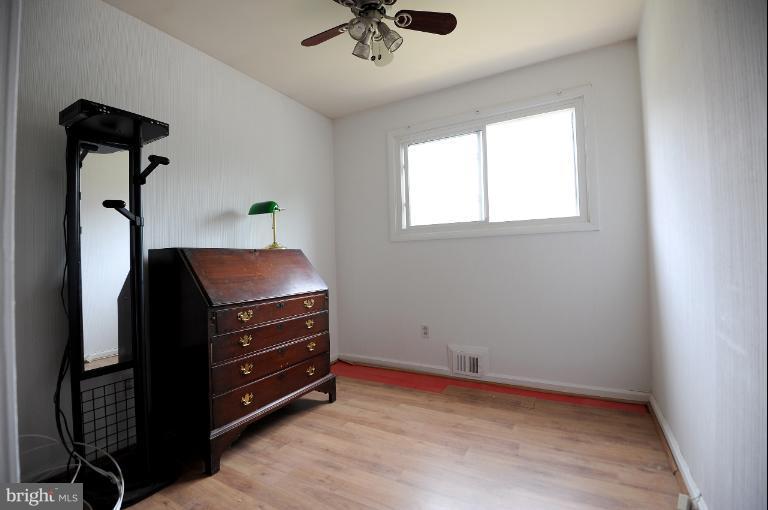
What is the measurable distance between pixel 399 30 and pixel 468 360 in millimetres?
2588

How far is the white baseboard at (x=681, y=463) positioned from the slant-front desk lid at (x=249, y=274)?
217 centimetres

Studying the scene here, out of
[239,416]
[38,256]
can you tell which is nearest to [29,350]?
[38,256]

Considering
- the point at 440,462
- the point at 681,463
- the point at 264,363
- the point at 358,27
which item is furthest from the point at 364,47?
the point at 681,463

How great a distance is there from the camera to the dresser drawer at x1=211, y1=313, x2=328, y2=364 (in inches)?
69.7

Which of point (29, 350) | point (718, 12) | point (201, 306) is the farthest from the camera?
point (201, 306)

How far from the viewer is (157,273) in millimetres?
1979

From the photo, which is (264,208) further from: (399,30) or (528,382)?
(528,382)

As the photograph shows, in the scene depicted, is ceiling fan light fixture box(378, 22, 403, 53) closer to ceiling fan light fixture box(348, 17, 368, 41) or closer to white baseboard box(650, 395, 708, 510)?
ceiling fan light fixture box(348, 17, 368, 41)

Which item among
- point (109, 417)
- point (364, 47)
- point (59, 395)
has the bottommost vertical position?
point (109, 417)

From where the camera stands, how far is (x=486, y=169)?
291 cm

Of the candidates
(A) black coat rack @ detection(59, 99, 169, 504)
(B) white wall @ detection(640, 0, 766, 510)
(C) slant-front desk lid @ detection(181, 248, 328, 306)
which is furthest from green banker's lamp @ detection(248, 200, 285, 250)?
(B) white wall @ detection(640, 0, 766, 510)

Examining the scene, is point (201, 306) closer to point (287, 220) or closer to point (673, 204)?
point (287, 220)

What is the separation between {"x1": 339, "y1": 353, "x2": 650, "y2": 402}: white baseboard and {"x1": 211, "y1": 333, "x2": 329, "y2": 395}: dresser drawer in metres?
0.99

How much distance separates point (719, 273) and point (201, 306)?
85.6 inches
